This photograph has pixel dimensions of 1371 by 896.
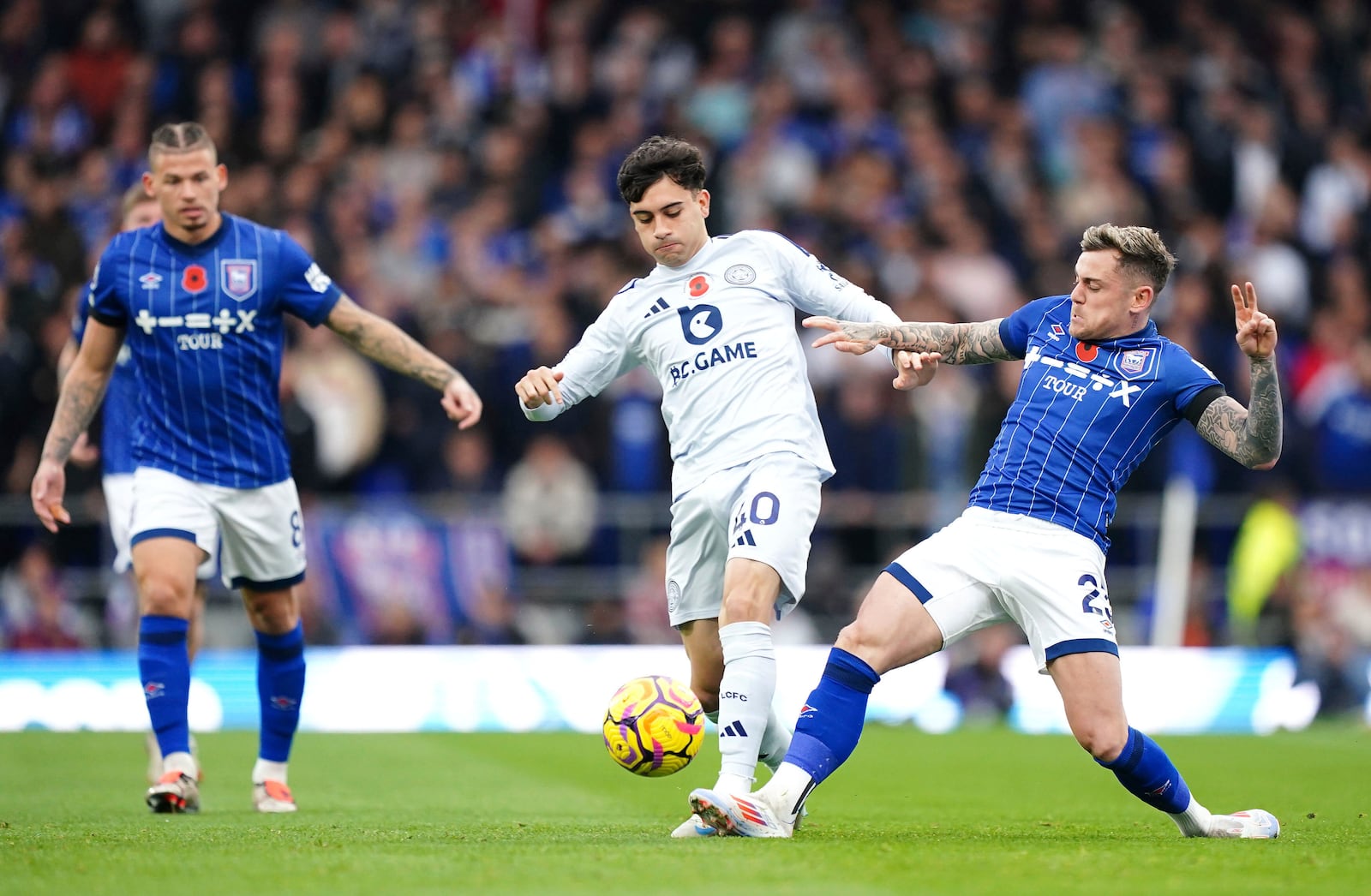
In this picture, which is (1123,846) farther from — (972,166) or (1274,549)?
(972,166)

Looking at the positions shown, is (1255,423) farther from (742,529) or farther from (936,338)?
(742,529)

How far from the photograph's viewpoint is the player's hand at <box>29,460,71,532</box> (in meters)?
8.30

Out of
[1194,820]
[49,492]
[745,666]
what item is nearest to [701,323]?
[745,666]

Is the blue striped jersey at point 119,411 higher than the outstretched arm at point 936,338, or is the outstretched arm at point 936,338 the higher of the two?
the outstretched arm at point 936,338

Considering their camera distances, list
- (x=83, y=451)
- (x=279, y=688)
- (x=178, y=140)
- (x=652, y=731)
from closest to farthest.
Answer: (x=652, y=731)
(x=178, y=140)
(x=279, y=688)
(x=83, y=451)

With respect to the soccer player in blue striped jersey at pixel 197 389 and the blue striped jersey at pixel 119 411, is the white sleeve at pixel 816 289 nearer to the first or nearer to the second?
the soccer player in blue striped jersey at pixel 197 389

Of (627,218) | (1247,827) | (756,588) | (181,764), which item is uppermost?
(627,218)

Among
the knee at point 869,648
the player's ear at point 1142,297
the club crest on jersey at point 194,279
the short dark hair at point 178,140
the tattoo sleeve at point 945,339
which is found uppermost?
the short dark hair at point 178,140

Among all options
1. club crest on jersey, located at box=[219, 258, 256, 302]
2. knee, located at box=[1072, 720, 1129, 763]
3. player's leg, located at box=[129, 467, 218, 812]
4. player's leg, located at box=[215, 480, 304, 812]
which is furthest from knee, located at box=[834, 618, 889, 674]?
club crest on jersey, located at box=[219, 258, 256, 302]

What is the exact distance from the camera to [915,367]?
6961 mm

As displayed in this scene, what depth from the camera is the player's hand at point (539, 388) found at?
23.6 ft

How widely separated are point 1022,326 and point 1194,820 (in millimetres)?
2026

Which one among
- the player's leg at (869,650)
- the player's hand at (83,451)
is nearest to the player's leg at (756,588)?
the player's leg at (869,650)

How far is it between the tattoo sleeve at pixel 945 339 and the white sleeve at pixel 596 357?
1.08 m
